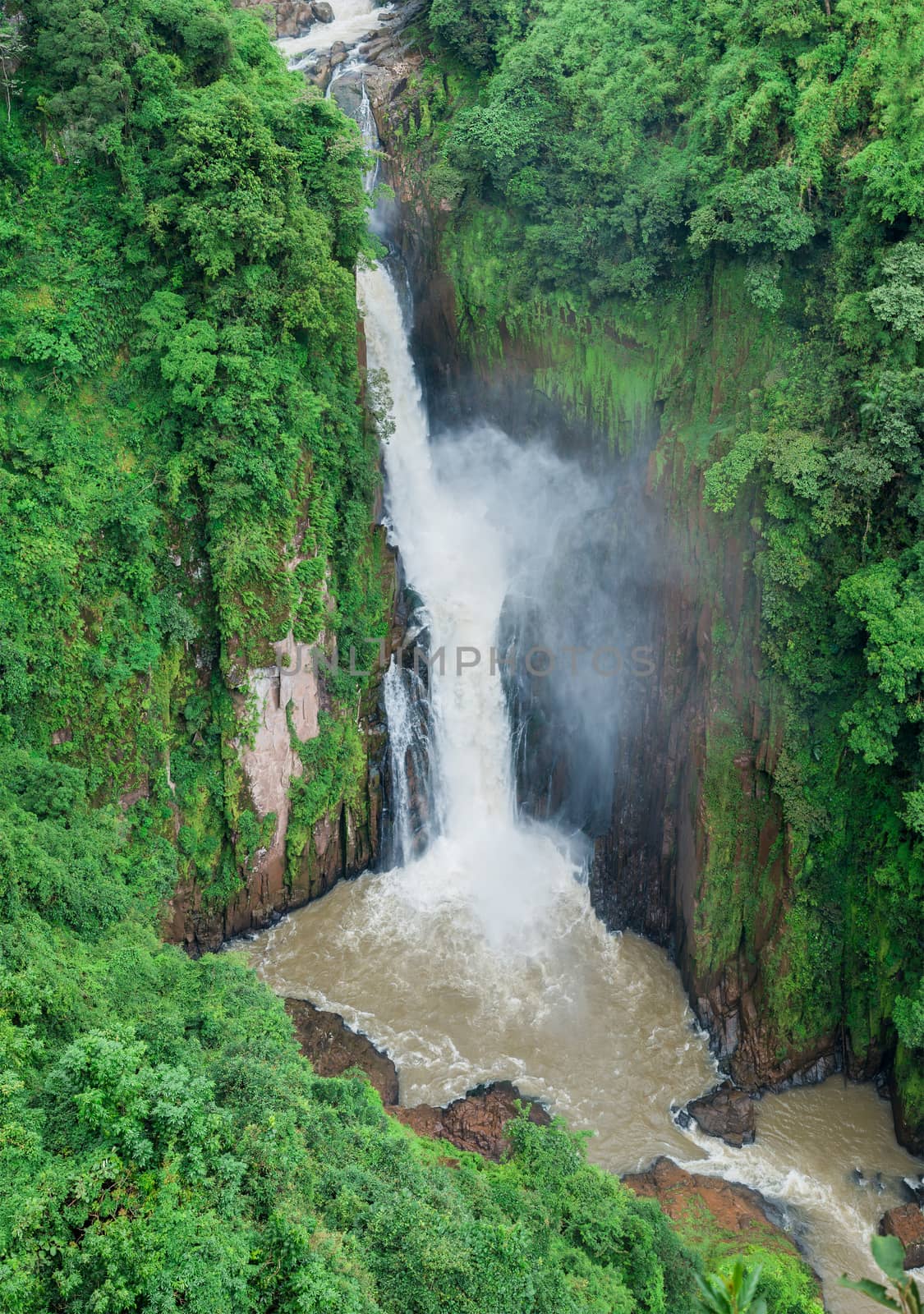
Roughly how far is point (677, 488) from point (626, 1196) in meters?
11.9

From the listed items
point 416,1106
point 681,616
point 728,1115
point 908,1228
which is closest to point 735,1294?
point 908,1228

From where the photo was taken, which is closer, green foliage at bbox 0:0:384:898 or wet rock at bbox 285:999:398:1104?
green foliage at bbox 0:0:384:898

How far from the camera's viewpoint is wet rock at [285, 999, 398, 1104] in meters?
16.2

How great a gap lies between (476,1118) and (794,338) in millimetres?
14192

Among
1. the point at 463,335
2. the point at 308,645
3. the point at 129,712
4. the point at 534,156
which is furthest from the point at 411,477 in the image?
the point at 129,712

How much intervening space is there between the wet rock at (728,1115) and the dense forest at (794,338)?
1.34 metres

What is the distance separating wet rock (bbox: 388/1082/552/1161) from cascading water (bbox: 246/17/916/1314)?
338 millimetres

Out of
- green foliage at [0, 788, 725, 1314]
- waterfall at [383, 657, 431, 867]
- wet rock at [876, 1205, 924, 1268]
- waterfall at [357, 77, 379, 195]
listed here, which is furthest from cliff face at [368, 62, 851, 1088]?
green foliage at [0, 788, 725, 1314]

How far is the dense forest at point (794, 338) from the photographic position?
14422 millimetres

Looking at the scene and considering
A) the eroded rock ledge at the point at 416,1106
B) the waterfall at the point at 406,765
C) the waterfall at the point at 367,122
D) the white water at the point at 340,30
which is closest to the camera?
the eroded rock ledge at the point at 416,1106

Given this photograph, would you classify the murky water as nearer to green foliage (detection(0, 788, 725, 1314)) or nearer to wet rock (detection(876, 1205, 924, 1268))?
wet rock (detection(876, 1205, 924, 1268))

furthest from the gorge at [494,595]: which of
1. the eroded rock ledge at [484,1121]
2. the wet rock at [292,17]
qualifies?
the wet rock at [292,17]

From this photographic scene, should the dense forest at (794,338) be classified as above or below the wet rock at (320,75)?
below

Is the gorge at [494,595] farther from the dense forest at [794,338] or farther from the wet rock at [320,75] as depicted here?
the wet rock at [320,75]
